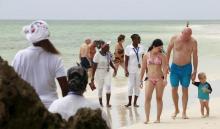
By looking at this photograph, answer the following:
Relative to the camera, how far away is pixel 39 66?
4.67m

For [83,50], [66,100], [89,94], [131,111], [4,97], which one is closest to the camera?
[4,97]

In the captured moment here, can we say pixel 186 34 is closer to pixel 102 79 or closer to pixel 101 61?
pixel 101 61

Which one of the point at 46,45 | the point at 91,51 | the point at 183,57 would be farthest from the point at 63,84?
the point at 91,51

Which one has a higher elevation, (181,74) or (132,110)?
(181,74)

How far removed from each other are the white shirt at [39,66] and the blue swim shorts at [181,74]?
229 inches

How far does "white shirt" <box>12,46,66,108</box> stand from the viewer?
4652 millimetres

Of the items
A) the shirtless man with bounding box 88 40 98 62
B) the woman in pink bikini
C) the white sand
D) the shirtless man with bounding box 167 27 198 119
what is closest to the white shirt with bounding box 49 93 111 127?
the white sand

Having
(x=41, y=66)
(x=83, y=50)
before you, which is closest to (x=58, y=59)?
(x=41, y=66)

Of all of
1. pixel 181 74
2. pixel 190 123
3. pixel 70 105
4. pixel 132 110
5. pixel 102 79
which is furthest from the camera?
pixel 102 79

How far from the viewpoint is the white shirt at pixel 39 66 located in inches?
183

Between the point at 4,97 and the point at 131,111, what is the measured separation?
31.4 ft

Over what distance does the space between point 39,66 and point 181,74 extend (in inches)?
235

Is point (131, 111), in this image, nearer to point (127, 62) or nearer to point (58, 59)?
point (127, 62)

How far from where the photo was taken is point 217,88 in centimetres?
1588
